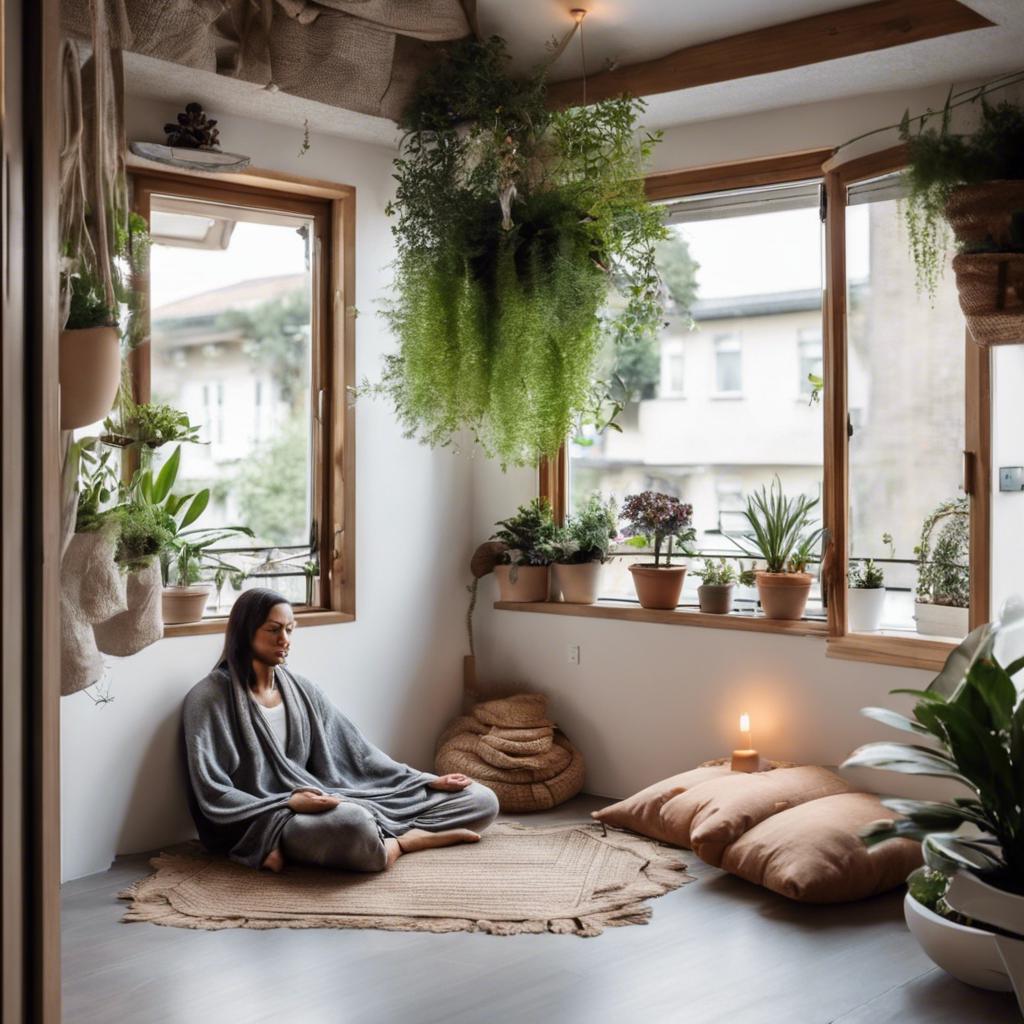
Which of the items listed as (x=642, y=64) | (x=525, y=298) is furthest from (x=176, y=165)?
(x=642, y=64)

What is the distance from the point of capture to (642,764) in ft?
15.2

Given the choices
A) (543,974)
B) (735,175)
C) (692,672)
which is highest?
(735,175)

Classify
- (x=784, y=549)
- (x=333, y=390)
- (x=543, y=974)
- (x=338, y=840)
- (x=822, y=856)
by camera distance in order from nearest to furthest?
1. (x=543, y=974)
2. (x=822, y=856)
3. (x=338, y=840)
4. (x=784, y=549)
5. (x=333, y=390)

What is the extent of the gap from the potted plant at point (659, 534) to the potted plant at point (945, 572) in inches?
35.4

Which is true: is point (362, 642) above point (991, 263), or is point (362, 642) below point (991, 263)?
below

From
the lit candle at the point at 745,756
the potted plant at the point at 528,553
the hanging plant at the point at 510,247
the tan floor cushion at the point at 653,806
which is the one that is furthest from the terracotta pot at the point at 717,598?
the hanging plant at the point at 510,247

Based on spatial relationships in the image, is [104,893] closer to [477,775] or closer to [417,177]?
[477,775]

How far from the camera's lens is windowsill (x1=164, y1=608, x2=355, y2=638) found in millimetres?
4121

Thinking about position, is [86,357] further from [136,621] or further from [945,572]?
[945,572]

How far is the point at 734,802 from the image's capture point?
3.80 metres

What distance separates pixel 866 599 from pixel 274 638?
6.60 feet

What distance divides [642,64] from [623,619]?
202 centimetres

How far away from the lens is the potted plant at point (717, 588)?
4.48 metres

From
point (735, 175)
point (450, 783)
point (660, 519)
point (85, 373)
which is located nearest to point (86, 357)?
point (85, 373)
